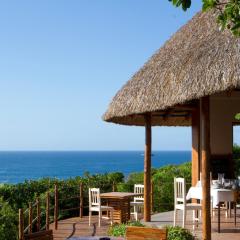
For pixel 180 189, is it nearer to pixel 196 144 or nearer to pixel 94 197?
pixel 94 197

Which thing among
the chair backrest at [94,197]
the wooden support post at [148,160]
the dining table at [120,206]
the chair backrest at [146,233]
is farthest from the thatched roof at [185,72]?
the chair backrest at [146,233]

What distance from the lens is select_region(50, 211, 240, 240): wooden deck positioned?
8.97 m

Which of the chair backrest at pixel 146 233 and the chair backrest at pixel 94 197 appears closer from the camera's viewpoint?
the chair backrest at pixel 146 233

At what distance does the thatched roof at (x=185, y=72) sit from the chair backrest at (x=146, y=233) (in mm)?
2878

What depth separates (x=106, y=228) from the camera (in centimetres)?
1104

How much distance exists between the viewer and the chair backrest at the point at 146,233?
19.0 feet

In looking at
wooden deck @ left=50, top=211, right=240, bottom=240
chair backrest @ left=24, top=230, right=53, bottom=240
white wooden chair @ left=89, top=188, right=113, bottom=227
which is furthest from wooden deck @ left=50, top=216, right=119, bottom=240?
chair backrest @ left=24, top=230, right=53, bottom=240

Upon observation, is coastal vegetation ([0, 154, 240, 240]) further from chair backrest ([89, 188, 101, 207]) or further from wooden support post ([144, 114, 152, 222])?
wooden support post ([144, 114, 152, 222])

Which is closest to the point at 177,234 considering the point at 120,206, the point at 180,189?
the point at 180,189

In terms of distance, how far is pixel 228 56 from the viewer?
27.4 ft

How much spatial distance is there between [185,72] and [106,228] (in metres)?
3.99

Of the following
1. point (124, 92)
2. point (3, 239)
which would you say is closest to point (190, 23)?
point (124, 92)

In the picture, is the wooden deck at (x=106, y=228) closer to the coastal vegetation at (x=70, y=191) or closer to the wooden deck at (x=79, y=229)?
the wooden deck at (x=79, y=229)

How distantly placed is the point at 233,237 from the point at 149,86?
2948 millimetres
